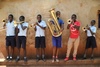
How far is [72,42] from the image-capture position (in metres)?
10.2

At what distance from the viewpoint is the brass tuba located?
1002 centimetres

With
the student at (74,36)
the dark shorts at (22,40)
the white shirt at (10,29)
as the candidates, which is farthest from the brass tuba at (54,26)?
the white shirt at (10,29)

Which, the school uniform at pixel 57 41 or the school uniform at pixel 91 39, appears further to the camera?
the school uniform at pixel 91 39

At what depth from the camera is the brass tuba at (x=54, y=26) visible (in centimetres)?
1002

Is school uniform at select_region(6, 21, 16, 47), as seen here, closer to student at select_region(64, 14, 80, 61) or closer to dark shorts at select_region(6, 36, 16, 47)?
dark shorts at select_region(6, 36, 16, 47)

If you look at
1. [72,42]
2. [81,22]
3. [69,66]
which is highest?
[81,22]

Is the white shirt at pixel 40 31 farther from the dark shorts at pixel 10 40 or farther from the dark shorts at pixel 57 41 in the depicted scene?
the dark shorts at pixel 10 40

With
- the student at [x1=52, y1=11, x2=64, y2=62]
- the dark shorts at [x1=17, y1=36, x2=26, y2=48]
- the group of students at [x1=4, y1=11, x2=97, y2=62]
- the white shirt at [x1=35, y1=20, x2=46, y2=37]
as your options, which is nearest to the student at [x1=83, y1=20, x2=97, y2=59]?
the group of students at [x1=4, y1=11, x2=97, y2=62]

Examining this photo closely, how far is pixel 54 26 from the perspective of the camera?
10.1 meters

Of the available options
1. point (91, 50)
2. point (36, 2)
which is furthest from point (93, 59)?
point (36, 2)

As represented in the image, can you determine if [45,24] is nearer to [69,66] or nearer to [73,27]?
[73,27]

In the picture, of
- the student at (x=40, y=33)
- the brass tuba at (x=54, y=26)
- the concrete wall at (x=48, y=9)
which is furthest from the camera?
the concrete wall at (x=48, y=9)

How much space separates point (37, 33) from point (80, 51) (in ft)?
5.32

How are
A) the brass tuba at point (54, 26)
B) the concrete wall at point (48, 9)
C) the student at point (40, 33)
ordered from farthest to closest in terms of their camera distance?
the concrete wall at point (48, 9), the student at point (40, 33), the brass tuba at point (54, 26)
